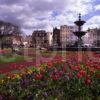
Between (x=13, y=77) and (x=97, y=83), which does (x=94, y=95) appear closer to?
(x=97, y=83)

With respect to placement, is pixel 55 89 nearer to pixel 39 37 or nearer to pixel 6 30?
pixel 6 30

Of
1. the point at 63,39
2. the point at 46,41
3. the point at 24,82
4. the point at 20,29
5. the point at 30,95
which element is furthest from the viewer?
the point at 46,41

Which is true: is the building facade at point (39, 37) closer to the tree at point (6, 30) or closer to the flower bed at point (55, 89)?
the tree at point (6, 30)

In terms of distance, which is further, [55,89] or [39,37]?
[39,37]

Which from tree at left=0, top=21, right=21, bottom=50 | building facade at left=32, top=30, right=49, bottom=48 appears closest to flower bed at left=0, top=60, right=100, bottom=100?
tree at left=0, top=21, right=21, bottom=50

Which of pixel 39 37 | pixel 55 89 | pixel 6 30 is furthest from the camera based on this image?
pixel 39 37

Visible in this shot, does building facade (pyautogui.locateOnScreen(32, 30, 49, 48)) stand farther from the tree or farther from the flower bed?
the flower bed

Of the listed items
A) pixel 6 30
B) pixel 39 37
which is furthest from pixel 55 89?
pixel 39 37

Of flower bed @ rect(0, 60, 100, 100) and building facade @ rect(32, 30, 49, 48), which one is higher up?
building facade @ rect(32, 30, 49, 48)

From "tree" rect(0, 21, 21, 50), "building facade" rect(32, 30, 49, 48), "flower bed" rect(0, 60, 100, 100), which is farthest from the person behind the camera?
"building facade" rect(32, 30, 49, 48)

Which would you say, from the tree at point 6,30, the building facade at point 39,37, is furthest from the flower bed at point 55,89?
the building facade at point 39,37

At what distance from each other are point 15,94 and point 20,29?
9990 centimetres

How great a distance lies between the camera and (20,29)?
344ft

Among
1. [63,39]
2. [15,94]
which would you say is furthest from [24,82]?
[63,39]
